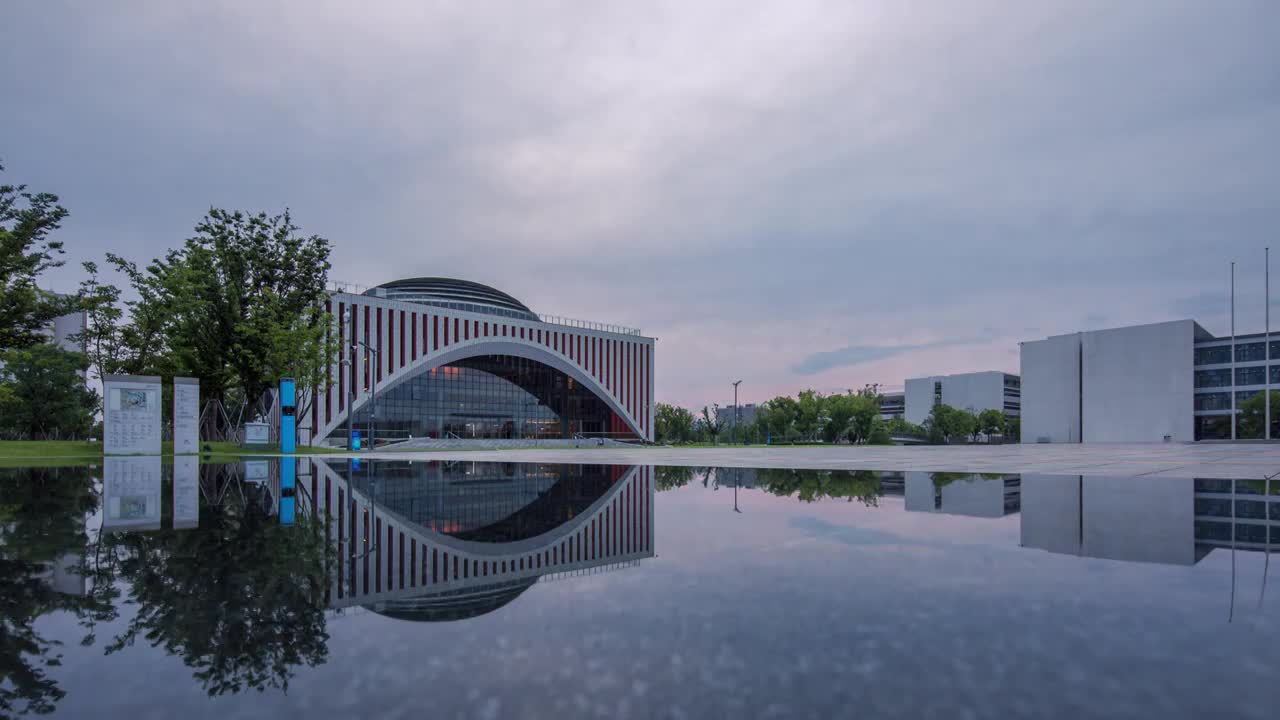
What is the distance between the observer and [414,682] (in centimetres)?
240

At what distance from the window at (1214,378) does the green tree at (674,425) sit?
71.4 m

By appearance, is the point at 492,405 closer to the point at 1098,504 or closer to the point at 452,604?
the point at 1098,504

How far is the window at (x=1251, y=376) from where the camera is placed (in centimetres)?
8488

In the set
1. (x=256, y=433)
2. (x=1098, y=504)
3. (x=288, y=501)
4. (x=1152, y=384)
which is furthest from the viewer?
(x=1152, y=384)

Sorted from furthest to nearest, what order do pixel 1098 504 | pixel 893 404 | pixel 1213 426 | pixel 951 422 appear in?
pixel 893 404 < pixel 951 422 < pixel 1213 426 < pixel 1098 504

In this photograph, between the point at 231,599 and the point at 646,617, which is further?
the point at 231,599

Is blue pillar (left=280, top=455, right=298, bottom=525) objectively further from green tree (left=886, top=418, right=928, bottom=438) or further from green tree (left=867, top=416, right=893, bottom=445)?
green tree (left=886, top=418, right=928, bottom=438)

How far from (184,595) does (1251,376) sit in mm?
117781

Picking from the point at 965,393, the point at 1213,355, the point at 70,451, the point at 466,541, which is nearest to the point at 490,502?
the point at 466,541

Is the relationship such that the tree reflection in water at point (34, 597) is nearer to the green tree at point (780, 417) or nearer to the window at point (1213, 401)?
the green tree at point (780, 417)

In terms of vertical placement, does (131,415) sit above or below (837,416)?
above

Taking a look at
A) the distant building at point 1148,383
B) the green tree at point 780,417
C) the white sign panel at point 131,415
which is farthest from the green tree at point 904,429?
the white sign panel at point 131,415

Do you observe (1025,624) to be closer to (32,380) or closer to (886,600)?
(886,600)

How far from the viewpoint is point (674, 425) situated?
9856cm
